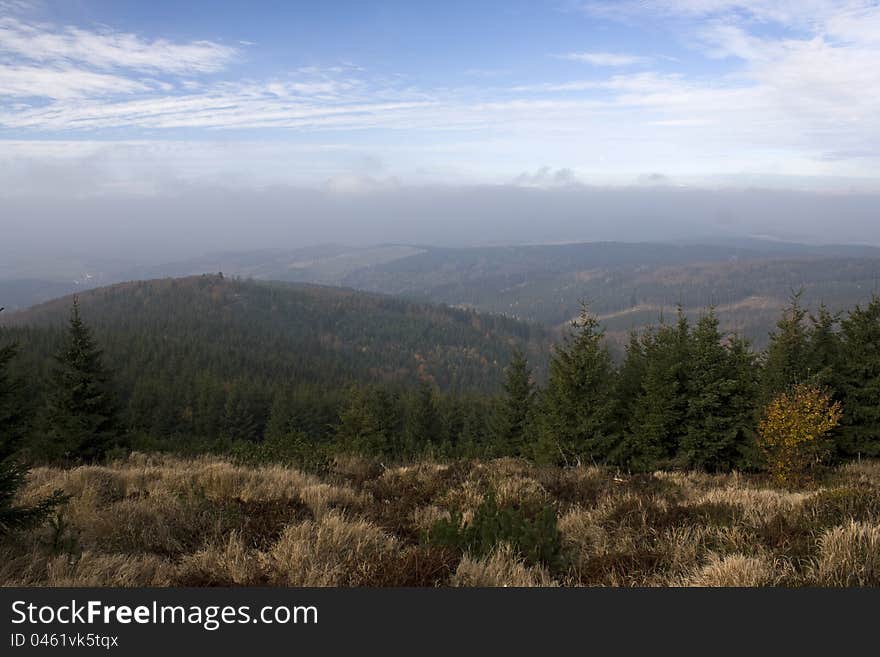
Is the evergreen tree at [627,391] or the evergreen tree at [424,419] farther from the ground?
the evergreen tree at [627,391]

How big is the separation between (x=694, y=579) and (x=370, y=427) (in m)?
46.8

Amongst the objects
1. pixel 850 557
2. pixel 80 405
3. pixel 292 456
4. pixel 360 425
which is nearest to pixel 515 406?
pixel 360 425

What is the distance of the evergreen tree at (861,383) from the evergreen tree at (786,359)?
6.23 feet

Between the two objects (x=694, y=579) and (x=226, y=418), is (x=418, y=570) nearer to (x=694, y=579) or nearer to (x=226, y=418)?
(x=694, y=579)

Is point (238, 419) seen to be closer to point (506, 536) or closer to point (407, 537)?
point (407, 537)

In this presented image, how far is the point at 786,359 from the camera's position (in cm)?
2488

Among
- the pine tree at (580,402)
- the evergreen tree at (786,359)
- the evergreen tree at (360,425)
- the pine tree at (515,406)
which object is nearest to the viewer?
the evergreen tree at (786,359)

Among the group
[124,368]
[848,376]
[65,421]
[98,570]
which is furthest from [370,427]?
[124,368]

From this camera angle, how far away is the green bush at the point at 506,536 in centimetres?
495

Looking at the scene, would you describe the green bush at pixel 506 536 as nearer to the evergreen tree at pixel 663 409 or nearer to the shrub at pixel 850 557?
the shrub at pixel 850 557

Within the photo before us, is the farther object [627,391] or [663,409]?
[627,391]

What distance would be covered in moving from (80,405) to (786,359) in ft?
119

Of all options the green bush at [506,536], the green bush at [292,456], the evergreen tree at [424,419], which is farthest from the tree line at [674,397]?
the evergreen tree at [424,419]

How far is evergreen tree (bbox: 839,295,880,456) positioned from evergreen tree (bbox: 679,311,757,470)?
4317 millimetres
